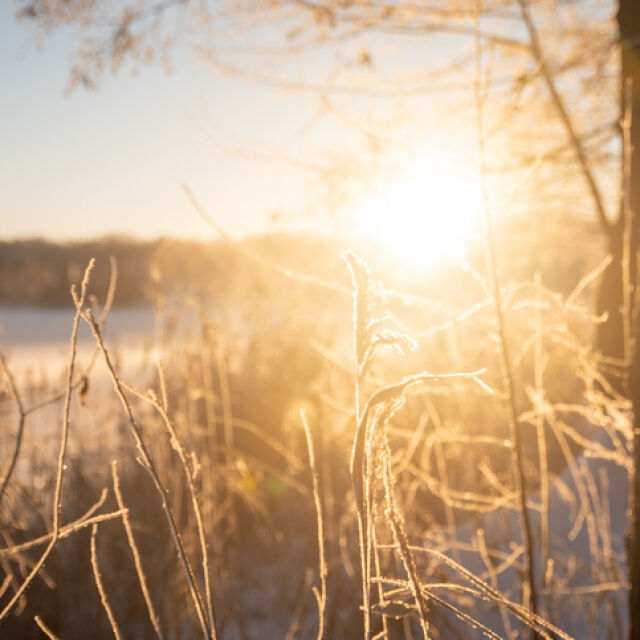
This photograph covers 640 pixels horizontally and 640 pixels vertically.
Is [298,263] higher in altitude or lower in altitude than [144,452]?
higher

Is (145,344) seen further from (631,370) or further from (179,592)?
(631,370)

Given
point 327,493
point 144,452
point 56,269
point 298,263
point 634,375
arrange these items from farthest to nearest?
point 56,269
point 298,263
point 327,493
point 634,375
point 144,452

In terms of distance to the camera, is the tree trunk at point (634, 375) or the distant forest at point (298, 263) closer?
the tree trunk at point (634, 375)

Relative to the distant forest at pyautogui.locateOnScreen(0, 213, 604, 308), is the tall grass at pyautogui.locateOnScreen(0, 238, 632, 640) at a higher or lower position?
lower

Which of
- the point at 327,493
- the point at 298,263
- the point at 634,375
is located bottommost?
the point at 327,493

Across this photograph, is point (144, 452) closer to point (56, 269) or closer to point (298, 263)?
point (298, 263)

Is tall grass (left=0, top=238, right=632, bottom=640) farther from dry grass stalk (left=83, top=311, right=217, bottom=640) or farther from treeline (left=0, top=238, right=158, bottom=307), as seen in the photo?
treeline (left=0, top=238, right=158, bottom=307)

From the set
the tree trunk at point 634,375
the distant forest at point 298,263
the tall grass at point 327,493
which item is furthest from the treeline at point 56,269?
the tree trunk at point 634,375

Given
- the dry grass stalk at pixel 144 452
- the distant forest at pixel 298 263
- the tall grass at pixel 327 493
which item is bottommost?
the tall grass at pixel 327 493

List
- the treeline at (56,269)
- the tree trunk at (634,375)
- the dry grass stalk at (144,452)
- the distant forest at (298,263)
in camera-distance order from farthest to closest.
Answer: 1. the treeline at (56,269)
2. the distant forest at (298,263)
3. the tree trunk at (634,375)
4. the dry grass stalk at (144,452)

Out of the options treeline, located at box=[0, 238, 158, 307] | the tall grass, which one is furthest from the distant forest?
treeline, located at box=[0, 238, 158, 307]

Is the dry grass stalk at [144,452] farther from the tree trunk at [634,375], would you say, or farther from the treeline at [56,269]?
the treeline at [56,269]

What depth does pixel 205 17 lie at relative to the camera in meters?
3.21

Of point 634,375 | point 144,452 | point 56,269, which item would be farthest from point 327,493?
point 56,269
